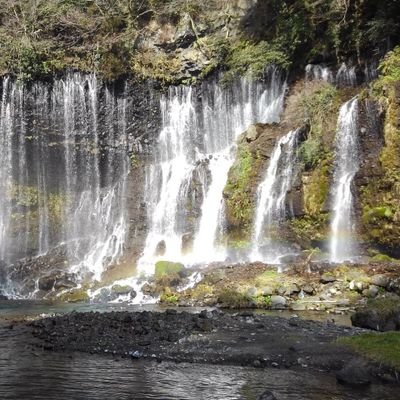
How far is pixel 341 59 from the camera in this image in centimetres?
2930

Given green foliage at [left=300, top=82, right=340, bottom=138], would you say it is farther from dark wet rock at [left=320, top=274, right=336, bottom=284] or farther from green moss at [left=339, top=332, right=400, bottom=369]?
green moss at [left=339, top=332, right=400, bottom=369]

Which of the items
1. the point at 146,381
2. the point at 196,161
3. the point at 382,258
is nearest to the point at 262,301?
the point at 382,258

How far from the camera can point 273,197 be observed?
86.1 feet

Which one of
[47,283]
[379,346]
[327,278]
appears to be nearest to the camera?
[379,346]

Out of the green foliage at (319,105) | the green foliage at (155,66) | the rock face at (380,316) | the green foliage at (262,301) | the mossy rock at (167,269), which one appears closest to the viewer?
the rock face at (380,316)

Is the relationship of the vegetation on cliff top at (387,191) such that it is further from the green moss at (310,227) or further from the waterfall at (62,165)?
the waterfall at (62,165)

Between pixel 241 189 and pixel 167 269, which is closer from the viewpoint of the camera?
pixel 167 269

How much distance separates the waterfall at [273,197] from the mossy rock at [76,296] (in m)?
7.90

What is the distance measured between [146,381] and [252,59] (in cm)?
2665

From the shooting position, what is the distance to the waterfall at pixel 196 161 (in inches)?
1128

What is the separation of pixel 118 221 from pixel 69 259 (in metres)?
3.65

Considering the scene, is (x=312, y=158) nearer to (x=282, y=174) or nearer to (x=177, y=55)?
(x=282, y=174)

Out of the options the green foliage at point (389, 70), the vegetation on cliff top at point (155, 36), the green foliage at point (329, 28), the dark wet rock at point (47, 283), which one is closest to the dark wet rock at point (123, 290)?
the dark wet rock at point (47, 283)

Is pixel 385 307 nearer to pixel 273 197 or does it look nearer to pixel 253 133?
pixel 273 197
